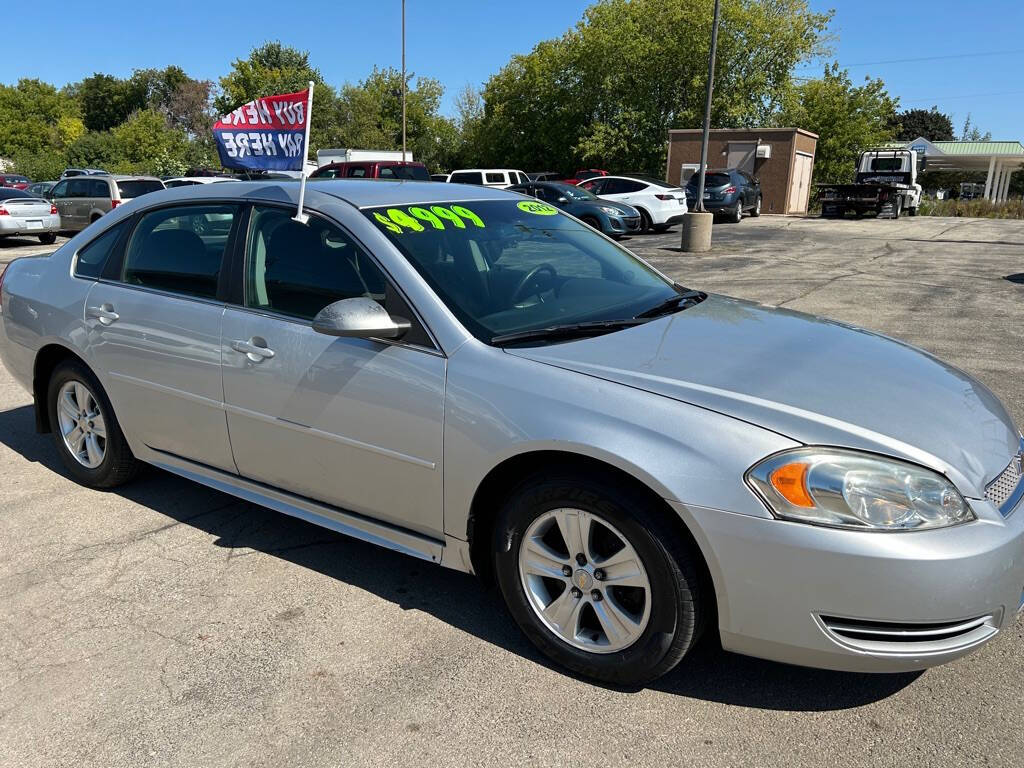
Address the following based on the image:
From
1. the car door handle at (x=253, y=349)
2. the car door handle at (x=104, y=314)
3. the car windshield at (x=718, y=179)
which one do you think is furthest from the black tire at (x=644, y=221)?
the car door handle at (x=253, y=349)

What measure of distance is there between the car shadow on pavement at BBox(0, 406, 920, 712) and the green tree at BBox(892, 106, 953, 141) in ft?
343

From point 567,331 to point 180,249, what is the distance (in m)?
2.01

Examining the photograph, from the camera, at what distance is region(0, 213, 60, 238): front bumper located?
18141mm

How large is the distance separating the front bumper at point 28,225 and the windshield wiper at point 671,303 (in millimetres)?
18820

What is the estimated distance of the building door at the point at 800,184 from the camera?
109 feet

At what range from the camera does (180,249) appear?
3.85 meters

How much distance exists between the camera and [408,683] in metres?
2.73

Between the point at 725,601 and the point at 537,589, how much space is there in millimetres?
669

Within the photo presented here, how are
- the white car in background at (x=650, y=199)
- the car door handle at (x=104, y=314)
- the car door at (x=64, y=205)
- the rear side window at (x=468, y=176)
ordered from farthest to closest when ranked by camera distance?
the rear side window at (x=468, y=176) → the white car in background at (x=650, y=199) → the car door at (x=64, y=205) → the car door handle at (x=104, y=314)

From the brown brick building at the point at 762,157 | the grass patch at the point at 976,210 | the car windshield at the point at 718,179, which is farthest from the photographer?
the brown brick building at the point at 762,157

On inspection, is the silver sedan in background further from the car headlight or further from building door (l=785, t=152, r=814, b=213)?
building door (l=785, t=152, r=814, b=213)

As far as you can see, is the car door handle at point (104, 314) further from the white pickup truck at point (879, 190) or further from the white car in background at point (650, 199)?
the white pickup truck at point (879, 190)

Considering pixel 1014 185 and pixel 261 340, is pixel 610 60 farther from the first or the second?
pixel 1014 185

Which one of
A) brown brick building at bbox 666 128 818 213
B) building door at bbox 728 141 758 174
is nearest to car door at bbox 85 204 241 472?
brown brick building at bbox 666 128 818 213
